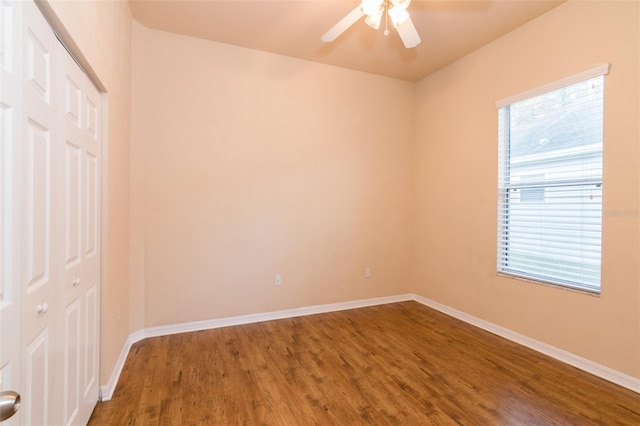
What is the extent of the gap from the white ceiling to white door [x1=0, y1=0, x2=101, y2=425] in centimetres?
147

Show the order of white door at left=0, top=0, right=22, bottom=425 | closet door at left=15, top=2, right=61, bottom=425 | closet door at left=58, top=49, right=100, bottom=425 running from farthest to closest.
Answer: closet door at left=58, top=49, right=100, bottom=425, closet door at left=15, top=2, right=61, bottom=425, white door at left=0, top=0, right=22, bottom=425

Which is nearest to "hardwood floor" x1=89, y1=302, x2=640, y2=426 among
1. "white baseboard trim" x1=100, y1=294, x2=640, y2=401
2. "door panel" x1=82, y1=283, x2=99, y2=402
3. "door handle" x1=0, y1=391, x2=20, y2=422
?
"white baseboard trim" x1=100, y1=294, x2=640, y2=401

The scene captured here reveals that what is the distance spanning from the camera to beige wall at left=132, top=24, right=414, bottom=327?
3.08m

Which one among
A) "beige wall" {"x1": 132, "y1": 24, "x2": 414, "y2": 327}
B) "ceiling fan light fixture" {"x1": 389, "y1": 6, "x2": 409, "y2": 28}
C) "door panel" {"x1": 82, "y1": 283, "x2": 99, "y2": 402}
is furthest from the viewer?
"beige wall" {"x1": 132, "y1": 24, "x2": 414, "y2": 327}

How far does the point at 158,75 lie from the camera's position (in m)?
3.04

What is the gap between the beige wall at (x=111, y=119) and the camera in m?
1.53

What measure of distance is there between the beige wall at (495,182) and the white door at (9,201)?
356 cm

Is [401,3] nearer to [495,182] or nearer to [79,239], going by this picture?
[495,182]

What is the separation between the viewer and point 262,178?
350 centimetres

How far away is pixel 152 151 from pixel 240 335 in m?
2.11

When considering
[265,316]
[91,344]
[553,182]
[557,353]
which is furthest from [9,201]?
[557,353]

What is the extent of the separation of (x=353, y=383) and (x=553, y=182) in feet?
8.29

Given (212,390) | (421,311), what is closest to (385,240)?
(421,311)

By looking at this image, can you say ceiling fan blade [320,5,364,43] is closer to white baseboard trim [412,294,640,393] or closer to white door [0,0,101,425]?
white door [0,0,101,425]
